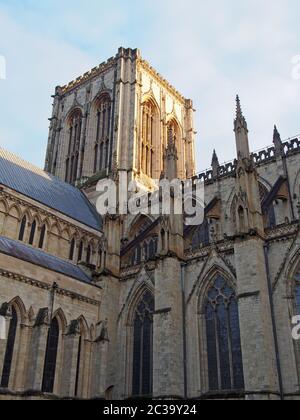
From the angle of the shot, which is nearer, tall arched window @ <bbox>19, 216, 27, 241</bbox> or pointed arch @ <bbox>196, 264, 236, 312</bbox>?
pointed arch @ <bbox>196, 264, 236, 312</bbox>

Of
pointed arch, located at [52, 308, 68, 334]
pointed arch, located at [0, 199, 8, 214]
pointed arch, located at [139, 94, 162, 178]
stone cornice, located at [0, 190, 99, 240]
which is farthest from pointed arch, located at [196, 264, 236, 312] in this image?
pointed arch, located at [139, 94, 162, 178]

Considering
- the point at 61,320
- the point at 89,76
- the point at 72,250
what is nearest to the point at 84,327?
the point at 61,320

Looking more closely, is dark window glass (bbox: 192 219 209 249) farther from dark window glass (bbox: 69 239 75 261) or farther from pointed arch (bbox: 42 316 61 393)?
pointed arch (bbox: 42 316 61 393)

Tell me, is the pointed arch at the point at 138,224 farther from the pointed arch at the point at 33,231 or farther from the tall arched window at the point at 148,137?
the tall arched window at the point at 148,137

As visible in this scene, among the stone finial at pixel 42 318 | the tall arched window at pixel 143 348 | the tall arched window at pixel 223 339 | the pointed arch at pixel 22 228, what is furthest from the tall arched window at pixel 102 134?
the tall arched window at pixel 223 339

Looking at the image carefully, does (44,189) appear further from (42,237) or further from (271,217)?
(271,217)

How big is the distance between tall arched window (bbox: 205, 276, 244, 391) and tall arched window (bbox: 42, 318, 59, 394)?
719 cm

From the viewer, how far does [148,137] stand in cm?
4247

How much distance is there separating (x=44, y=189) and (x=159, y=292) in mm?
12330

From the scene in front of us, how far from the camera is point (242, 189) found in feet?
72.0

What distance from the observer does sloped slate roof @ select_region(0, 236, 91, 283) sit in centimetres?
2191

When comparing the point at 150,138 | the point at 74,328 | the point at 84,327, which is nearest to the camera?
the point at 74,328
